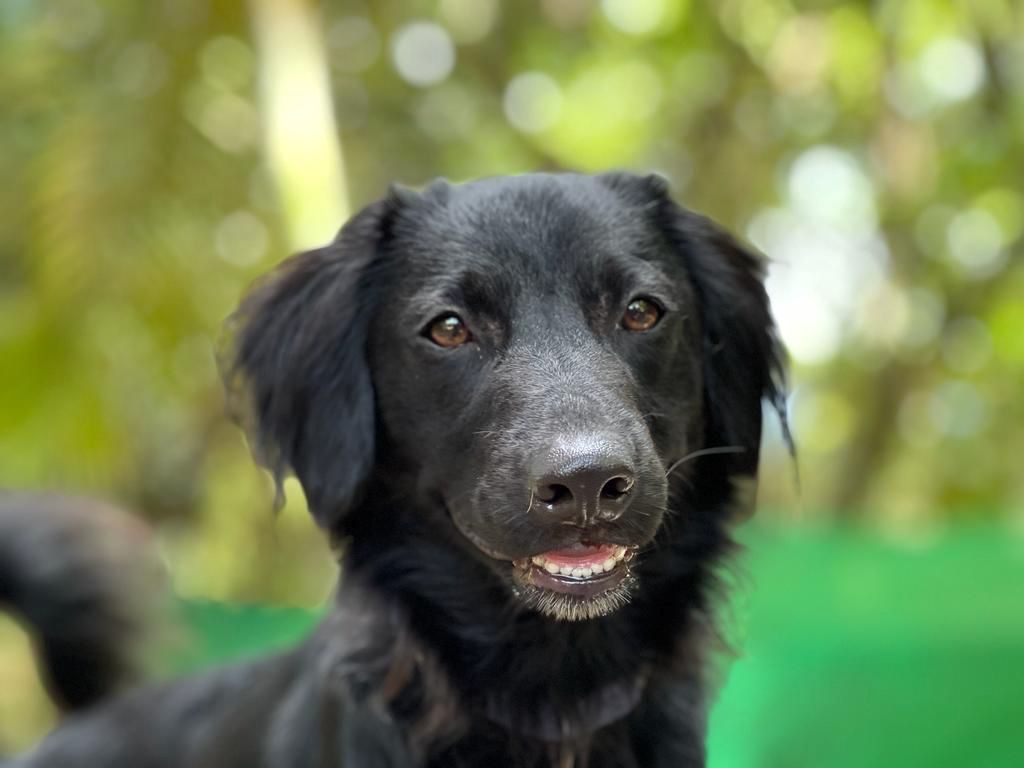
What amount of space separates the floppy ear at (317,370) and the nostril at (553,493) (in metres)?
0.61

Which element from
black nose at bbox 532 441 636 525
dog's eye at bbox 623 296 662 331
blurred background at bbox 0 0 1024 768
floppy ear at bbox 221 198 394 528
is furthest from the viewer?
blurred background at bbox 0 0 1024 768

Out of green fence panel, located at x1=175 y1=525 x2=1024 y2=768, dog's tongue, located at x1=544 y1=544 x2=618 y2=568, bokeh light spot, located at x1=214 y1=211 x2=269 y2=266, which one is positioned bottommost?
green fence panel, located at x1=175 y1=525 x2=1024 y2=768

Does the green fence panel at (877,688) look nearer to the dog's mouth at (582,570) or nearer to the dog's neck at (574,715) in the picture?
the dog's neck at (574,715)

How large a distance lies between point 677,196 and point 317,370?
3.12 m

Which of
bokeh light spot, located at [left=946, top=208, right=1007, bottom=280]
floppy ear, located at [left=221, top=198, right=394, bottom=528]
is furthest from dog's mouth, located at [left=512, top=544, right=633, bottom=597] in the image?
bokeh light spot, located at [left=946, top=208, right=1007, bottom=280]

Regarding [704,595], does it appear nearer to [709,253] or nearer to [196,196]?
[709,253]

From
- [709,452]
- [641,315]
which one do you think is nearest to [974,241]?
[709,452]

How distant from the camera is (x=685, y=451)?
2.38 meters

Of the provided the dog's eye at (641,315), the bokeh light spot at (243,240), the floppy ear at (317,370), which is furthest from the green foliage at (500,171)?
the dog's eye at (641,315)

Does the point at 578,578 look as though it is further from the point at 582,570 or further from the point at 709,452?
the point at 709,452

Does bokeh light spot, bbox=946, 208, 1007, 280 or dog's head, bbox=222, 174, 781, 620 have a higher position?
dog's head, bbox=222, 174, 781, 620

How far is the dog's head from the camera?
200 cm

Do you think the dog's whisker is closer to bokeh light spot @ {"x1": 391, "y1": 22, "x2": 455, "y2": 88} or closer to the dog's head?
the dog's head

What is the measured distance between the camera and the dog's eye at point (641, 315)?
2279mm
